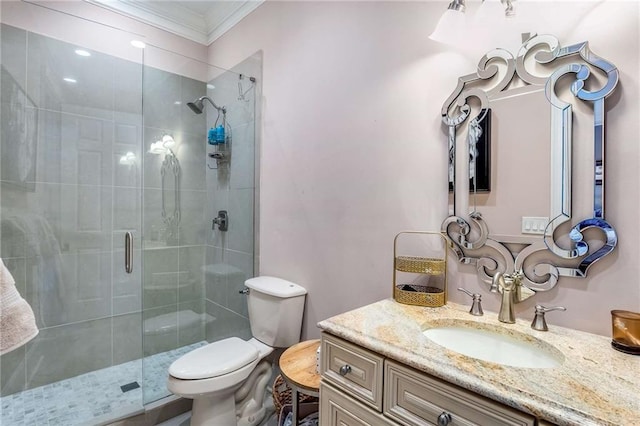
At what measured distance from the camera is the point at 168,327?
2355 mm

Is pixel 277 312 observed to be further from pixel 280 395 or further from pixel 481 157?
pixel 481 157

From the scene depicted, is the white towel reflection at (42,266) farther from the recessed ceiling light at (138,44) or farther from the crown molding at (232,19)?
the crown molding at (232,19)

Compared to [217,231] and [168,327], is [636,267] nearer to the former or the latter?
[217,231]

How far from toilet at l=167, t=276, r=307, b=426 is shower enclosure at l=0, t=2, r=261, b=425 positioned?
18.2 inches

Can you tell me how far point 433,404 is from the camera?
75cm

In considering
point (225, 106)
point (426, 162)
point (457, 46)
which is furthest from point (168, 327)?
point (457, 46)

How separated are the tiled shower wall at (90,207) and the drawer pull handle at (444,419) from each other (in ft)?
7.10

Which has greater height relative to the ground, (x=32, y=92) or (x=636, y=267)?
(x=32, y=92)

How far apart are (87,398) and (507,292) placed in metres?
2.40

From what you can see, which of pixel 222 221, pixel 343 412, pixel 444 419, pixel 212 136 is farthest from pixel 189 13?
pixel 444 419

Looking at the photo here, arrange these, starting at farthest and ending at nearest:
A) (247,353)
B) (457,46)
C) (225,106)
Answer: (225,106), (247,353), (457,46)

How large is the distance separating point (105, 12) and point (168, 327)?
242 cm

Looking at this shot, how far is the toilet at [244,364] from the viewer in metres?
1.43

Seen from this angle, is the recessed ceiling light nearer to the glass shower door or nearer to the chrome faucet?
the glass shower door
